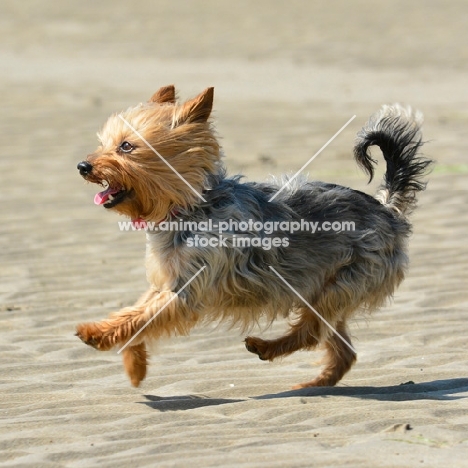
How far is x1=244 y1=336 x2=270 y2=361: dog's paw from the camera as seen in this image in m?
5.09

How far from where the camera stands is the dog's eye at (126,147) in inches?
189

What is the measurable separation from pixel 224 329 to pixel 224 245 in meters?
1.27

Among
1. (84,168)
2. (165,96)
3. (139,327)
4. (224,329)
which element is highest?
(165,96)

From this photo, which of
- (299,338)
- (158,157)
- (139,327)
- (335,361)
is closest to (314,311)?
(299,338)

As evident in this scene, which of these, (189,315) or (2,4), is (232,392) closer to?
(189,315)

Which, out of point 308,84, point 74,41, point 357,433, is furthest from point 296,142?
point 74,41

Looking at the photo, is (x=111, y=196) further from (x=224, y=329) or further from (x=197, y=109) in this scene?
(x=224, y=329)

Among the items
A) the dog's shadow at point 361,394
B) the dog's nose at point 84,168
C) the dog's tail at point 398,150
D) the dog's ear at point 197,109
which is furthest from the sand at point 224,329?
the dog's ear at point 197,109

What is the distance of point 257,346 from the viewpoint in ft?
16.7

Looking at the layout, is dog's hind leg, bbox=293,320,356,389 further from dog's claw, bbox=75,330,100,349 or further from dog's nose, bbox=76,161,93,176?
dog's nose, bbox=76,161,93,176

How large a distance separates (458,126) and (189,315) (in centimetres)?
836

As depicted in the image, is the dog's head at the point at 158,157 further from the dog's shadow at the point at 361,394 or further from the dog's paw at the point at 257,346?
the dog's shadow at the point at 361,394

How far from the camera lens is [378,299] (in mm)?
5258

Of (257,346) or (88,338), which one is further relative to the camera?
(257,346)
